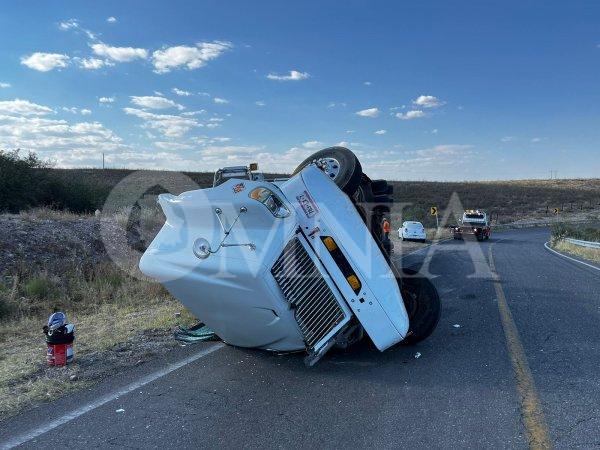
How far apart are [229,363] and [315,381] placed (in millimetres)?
1051

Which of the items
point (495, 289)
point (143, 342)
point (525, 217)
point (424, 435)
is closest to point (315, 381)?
point (424, 435)

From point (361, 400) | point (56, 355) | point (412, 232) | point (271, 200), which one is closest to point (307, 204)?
point (271, 200)

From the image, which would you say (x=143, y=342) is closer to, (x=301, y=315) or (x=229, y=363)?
(x=229, y=363)

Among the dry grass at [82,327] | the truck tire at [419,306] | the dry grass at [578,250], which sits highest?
the truck tire at [419,306]

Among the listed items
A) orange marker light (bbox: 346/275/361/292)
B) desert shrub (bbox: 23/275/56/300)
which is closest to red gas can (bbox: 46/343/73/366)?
orange marker light (bbox: 346/275/361/292)

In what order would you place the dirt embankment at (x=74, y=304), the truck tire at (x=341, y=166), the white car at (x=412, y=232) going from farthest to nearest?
the white car at (x=412, y=232), the truck tire at (x=341, y=166), the dirt embankment at (x=74, y=304)

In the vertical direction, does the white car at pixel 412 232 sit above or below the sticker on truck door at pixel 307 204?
below

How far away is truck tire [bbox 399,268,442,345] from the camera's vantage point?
612 cm

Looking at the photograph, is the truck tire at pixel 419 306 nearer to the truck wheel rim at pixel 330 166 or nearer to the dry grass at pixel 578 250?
the truck wheel rim at pixel 330 166

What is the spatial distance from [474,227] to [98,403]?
111ft

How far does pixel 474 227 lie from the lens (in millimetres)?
35438

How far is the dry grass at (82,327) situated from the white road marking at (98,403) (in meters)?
0.50

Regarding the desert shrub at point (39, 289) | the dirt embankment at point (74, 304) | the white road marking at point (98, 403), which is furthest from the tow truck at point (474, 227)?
the white road marking at point (98, 403)

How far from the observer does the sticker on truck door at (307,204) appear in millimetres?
5078
